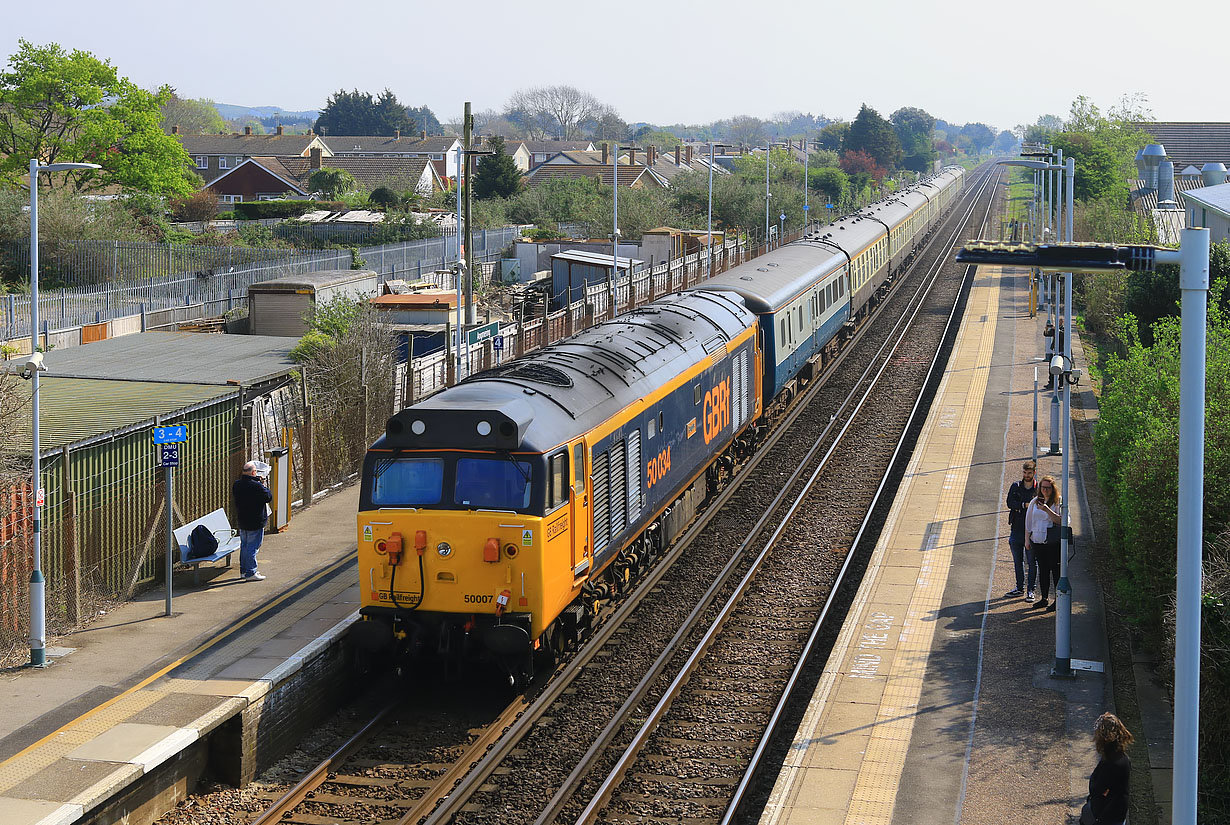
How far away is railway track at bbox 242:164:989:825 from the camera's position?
10906 millimetres

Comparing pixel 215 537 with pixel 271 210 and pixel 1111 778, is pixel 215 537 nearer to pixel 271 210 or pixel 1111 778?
pixel 1111 778

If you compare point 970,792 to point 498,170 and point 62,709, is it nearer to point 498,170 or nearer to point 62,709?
point 62,709

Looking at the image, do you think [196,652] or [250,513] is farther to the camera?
[250,513]

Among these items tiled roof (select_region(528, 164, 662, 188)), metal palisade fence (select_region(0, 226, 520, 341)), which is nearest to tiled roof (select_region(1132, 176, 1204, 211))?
metal palisade fence (select_region(0, 226, 520, 341))

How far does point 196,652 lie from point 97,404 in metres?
5.32

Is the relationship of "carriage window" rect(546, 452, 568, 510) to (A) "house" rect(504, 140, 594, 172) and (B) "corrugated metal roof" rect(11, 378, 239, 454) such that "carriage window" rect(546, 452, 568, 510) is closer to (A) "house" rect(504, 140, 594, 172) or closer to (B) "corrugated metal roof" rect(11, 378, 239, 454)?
(B) "corrugated metal roof" rect(11, 378, 239, 454)

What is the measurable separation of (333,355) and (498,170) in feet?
164

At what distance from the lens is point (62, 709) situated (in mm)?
11461

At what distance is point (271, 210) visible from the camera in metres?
63.0

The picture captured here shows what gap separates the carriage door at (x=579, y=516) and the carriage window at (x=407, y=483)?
4.87 feet

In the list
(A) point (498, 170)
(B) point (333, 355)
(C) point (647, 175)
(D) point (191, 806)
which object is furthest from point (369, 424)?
(C) point (647, 175)

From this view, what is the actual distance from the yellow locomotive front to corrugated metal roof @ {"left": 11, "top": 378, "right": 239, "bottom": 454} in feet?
14.5

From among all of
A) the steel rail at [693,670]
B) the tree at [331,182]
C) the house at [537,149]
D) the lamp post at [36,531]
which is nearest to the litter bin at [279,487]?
the lamp post at [36,531]

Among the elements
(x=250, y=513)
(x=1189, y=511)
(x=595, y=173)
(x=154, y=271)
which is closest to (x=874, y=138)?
(x=595, y=173)
